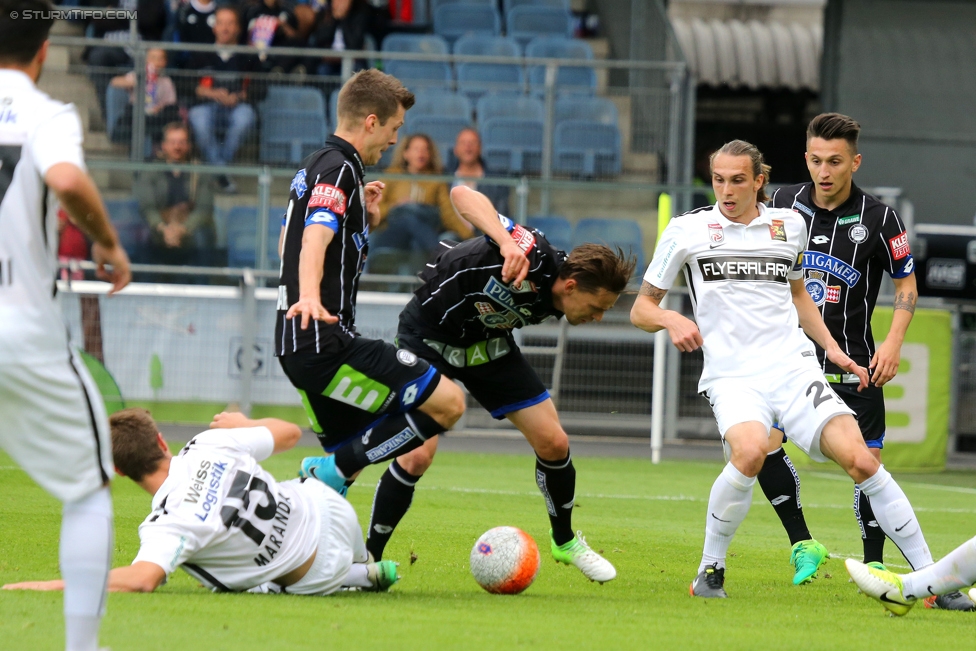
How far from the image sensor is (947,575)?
4715mm

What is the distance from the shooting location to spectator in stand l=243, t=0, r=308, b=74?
1612 cm

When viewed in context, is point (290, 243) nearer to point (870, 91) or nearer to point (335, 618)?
point (335, 618)

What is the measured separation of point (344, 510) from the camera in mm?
4961

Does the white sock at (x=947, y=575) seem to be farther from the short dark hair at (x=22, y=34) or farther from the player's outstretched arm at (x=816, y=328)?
the short dark hair at (x=22, y=34)

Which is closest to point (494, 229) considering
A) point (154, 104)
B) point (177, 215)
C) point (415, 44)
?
point (177, 215)

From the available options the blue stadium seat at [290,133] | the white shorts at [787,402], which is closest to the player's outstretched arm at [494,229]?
the white shorts at [787,402]

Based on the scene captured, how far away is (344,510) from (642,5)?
12.9 metres

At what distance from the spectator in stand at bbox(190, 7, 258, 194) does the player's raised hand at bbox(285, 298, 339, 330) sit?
10260mm

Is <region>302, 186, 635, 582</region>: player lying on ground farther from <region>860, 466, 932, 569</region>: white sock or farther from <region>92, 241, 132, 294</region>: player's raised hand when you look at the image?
<region>92, 241, 132, 294</region>: player's raised hand

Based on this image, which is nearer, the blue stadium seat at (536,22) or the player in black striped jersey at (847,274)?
the player in black striped jersey at (847,274)

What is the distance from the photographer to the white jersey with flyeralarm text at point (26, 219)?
341 cm

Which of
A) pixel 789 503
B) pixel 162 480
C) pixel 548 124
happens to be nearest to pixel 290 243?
pixel 162 480

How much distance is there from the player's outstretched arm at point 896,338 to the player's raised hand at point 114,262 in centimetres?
383

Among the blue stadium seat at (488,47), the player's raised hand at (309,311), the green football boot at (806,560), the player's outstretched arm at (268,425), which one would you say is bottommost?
the green football boot at (806,560)
